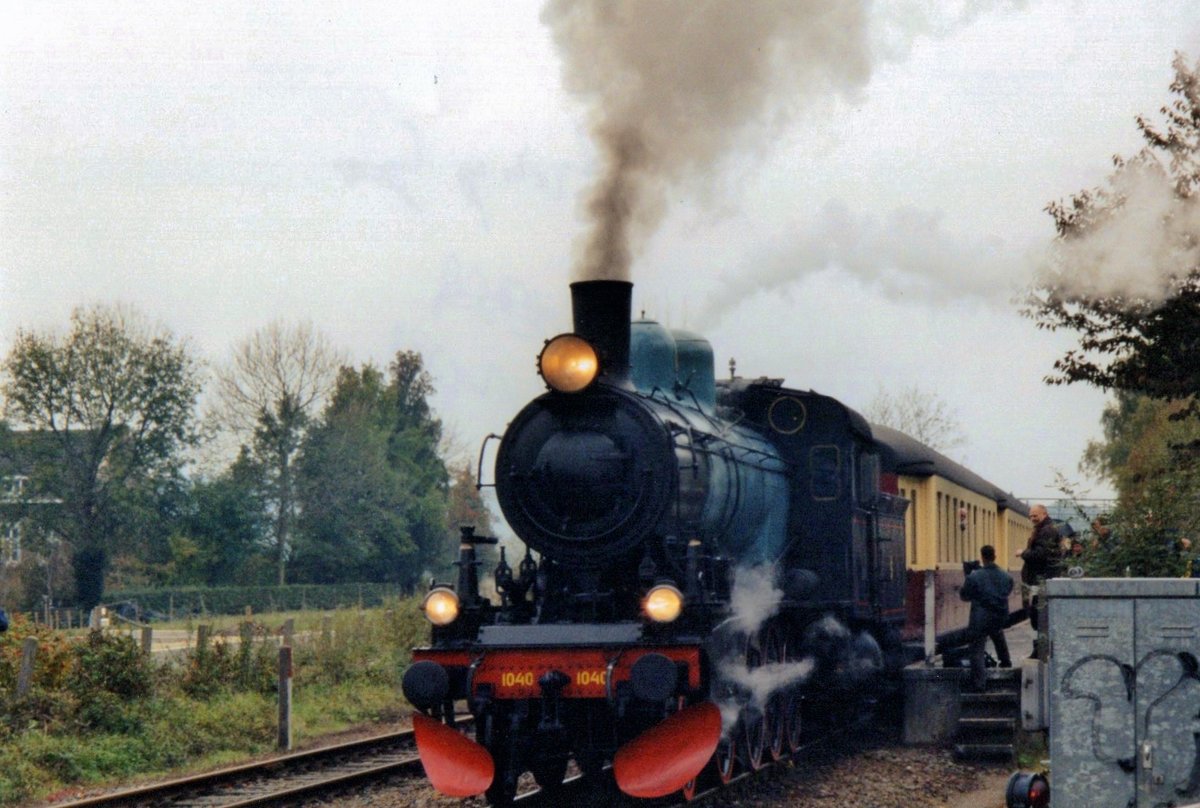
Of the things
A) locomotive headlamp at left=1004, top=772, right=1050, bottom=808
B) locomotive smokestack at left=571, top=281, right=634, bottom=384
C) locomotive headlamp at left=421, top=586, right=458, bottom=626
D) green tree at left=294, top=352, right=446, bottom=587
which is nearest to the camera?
locomotive headlamp at left=1004, top=772, right=1050, bottom=808

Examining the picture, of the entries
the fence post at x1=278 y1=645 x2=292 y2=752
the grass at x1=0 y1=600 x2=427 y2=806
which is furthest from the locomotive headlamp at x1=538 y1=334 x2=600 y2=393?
the grass at x1=0 y1=600 x2=427 y2=806

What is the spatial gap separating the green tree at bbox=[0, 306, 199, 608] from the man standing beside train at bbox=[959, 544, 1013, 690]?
33095 millimetres

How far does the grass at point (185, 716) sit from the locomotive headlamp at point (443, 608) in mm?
4503

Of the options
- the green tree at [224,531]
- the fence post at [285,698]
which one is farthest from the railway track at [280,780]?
the green tree at [224,531]

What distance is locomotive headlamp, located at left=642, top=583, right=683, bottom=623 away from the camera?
8.54 meters

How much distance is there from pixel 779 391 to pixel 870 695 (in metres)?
3.05

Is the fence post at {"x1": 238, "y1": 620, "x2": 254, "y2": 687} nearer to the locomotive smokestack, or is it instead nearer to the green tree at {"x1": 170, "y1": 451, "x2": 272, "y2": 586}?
the locomotive smokestack

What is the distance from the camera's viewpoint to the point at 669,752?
848cm

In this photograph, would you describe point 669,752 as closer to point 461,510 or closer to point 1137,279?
point 1137,279

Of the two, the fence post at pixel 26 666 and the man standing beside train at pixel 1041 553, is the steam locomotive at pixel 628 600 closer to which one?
the man standing beside train at pixel 1041 553

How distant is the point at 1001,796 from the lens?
1026 centimetres

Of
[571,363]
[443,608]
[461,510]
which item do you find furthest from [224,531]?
[571,363]

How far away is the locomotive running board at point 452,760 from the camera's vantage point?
8578 mm

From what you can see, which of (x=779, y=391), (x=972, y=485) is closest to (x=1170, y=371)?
(x=779, y=391)
